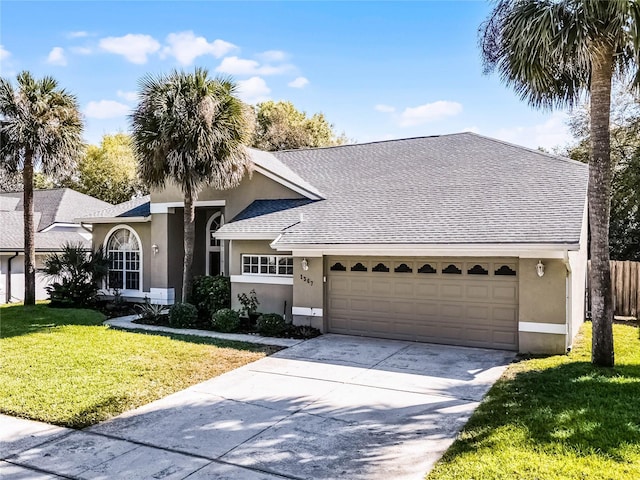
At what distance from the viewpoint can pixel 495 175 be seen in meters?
13.9

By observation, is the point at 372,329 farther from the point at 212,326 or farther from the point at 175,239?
the point at 175,239

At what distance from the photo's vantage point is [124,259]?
18703 mm

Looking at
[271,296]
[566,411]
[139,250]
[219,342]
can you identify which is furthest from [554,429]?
[139,250]

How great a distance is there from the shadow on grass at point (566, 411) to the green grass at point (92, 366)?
5.07 meters

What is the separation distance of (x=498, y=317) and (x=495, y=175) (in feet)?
15.6

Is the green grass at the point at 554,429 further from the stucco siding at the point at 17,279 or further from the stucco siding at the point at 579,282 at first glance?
the stucco siding at the point at 17,279

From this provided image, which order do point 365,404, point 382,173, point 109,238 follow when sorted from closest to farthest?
point 365,404 < point 382,173 < point 109,238

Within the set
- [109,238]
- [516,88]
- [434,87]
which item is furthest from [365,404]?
[109,238]

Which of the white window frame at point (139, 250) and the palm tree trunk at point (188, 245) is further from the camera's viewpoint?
the white window frame at point (139, 250)

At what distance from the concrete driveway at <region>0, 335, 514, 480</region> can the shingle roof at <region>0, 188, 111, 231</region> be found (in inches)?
818

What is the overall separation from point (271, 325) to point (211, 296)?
3.17 m

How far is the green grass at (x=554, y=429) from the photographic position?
5.12 m

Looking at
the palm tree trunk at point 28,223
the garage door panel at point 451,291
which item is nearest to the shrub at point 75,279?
the palm tree trunk at point 28,223

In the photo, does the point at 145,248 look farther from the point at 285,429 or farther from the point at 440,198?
the point at 285,429
